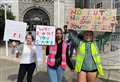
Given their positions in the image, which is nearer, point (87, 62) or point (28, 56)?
point (87, 62)

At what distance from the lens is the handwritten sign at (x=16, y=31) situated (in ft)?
30.0

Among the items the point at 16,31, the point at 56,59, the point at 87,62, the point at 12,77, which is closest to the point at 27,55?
the point at 56,59

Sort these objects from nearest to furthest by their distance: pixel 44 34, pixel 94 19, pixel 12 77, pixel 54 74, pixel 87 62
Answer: pixel 87 62, pixel 54 74, pixel 44 34, pixel 94 19, pixel 12 77

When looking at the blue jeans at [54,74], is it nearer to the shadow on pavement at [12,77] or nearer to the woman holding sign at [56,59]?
the woman holding sign at [56,59]

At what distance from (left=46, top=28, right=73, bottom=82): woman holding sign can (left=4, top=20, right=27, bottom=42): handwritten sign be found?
200 centimetres

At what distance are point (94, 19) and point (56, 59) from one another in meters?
1.48

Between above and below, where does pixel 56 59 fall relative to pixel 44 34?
below

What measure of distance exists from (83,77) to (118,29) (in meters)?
4.52

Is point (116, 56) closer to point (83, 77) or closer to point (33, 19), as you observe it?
point (83, 77)

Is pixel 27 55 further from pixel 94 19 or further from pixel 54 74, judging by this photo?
pixel 94 19

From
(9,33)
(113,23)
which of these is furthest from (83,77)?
(9,33)

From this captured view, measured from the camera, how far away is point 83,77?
659 centimetres

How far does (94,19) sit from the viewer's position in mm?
8078

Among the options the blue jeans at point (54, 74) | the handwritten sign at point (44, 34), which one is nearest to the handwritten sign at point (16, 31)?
the handwritten sign at point (44, 34)
